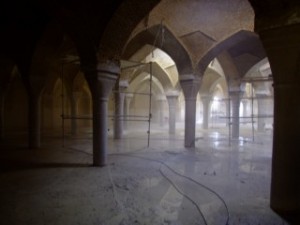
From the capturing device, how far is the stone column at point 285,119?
2994 millimetres

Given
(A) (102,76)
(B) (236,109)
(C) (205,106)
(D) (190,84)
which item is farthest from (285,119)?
(C) (205,106)

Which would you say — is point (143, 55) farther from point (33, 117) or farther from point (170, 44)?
point (33, 117)

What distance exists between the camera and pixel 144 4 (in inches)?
190

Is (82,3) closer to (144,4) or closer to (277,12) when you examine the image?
(144,4)

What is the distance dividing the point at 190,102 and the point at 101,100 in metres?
3.88

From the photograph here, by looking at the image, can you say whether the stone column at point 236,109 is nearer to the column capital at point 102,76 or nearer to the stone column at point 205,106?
the stone column at point 205,106

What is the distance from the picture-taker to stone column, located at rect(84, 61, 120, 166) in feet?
17.8

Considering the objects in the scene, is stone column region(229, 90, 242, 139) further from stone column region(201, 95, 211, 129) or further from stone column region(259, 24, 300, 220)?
stone column region(259, 24, 300, 220)

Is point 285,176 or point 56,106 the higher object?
point 56,106

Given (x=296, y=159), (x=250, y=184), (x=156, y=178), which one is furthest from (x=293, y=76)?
(x=156, y=178)

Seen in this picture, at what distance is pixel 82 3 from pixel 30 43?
3038mm

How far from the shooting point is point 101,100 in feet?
18.3

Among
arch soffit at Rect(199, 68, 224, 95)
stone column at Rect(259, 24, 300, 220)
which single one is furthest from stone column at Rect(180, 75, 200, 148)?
arch soffit at Rect(199, 68, 224, 95)

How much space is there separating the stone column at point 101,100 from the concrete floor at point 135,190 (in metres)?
0.37
